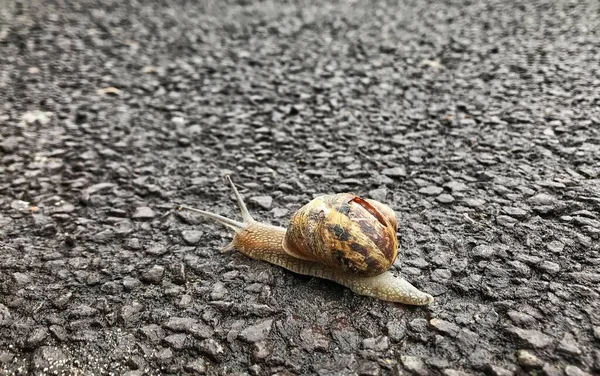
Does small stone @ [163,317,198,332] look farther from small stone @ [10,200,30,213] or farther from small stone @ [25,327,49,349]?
small stone @ [10,200,30,213]

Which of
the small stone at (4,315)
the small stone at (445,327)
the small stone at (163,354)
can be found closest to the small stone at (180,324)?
the small stone at (163,354)

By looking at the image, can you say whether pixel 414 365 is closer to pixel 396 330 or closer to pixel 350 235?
pixel 396 330


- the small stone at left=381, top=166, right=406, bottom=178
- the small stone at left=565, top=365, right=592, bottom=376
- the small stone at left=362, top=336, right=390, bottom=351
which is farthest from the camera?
the small stone at left=381, top=166, right=406, bottom=178

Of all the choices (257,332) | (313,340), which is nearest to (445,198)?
(313,340)

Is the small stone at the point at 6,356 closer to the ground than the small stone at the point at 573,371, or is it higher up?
closer to the ground

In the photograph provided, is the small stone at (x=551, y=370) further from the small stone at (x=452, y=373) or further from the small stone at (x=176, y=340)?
the small stone at (x=176, y=340)

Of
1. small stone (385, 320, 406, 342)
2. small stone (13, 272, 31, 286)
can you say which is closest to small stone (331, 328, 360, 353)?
small stone (385, 320, 406, 342)

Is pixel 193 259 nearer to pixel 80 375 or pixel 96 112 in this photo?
pixel 80 375
